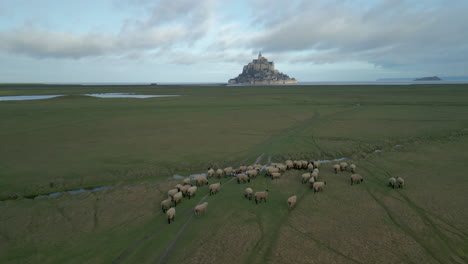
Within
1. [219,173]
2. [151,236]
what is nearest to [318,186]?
[219,173]

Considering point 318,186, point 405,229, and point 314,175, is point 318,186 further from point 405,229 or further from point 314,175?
point 405,229

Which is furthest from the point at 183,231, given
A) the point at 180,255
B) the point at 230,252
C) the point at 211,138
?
the point at 211,138

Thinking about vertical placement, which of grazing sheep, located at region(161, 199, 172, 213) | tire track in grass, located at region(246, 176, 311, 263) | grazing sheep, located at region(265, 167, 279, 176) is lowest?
tire track in grass, located at region(246, 176, 311, 263)

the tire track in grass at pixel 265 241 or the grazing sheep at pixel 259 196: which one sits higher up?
the grazing sheep at pixel 259 196

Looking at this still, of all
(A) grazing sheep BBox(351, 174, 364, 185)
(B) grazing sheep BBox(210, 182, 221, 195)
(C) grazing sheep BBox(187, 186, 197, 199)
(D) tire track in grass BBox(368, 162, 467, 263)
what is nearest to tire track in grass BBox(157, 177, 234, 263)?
(C) grazing sheep BBox(187, 186, 197, 199)

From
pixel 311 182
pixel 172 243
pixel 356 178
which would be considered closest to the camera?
pixel 172 243

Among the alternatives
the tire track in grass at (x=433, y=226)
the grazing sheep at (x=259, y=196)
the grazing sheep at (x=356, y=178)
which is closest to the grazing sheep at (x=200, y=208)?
the grazing sheep at (x=259, y=196)

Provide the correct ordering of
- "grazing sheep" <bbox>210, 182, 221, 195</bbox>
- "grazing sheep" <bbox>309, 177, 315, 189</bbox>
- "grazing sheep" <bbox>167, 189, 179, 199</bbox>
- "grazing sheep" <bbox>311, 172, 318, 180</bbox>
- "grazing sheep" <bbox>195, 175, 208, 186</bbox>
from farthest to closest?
"grazing sheep" <bbox>311, 172, 318, 180</bbox> < "grazing sheep" <bbox>195, 175, 208, 186</bbox> < "grazing sheep" <bbox>309, 177, 315, 189</bbox> < "grazing sheep" <bbox>210, 182, 221, 195</bbox> < "grazing sheep" <bbox>167, 189, 179, 199</bbox>

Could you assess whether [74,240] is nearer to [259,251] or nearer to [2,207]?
[2,207]

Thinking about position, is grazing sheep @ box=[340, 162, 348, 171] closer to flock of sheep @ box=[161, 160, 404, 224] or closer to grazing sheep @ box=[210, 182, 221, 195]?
flock of sheep @ box=[161, 160, 404, 224]

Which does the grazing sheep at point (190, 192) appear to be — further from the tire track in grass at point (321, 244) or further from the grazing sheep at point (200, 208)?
the tire track in grass at point (321, 244)

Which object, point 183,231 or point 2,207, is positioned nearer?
point 183,231
